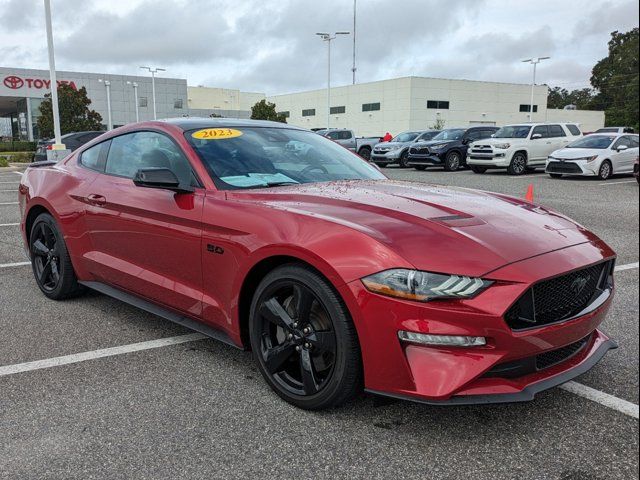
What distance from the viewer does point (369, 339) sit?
2439mm

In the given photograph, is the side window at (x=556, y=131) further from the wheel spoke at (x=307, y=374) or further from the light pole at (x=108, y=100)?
the light pole at (x=108, y=100)

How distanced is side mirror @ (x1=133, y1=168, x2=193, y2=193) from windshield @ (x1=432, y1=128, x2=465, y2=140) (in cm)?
1961

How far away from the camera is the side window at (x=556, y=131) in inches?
782

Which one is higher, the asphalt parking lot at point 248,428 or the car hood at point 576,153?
the car hood at point 576,153

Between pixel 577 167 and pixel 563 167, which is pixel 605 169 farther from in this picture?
pixel 563 167

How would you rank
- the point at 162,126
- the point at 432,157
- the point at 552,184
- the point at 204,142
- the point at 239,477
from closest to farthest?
the point at 239,477 < the point at 204,142 < the point at 162,126 < the point at 552,184 < the point at 432,157

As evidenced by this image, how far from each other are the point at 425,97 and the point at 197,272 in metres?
61.9

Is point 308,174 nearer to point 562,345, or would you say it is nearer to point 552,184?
point 562,345

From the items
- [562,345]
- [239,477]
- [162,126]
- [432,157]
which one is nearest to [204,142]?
[162,126]

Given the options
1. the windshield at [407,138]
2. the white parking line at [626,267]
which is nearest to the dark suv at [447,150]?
the windshield at [407,138]

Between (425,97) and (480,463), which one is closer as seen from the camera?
(480,463)

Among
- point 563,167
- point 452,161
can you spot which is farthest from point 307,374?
point 452,161

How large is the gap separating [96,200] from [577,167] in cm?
1552

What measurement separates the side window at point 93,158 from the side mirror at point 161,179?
1166 millimetres
